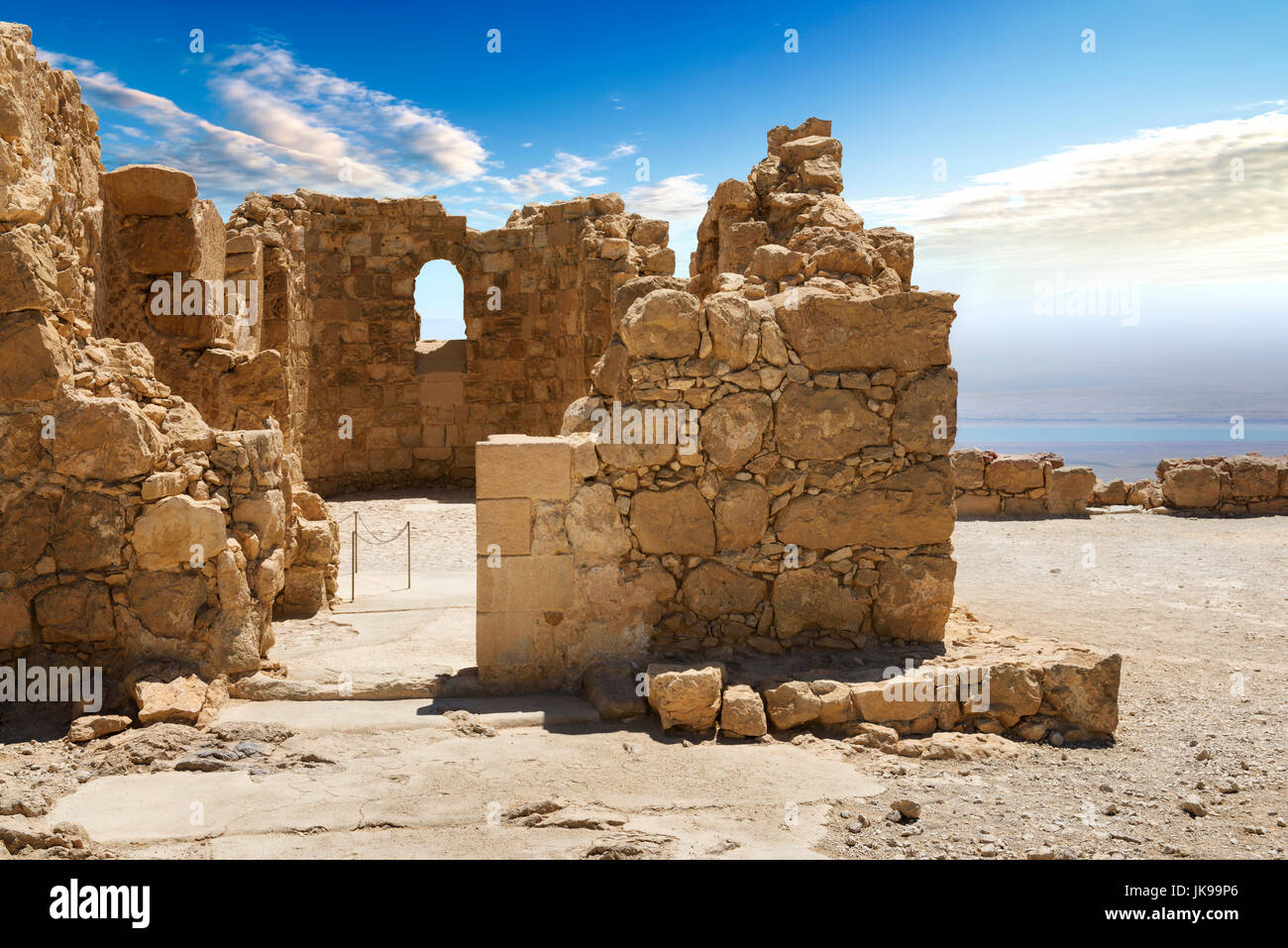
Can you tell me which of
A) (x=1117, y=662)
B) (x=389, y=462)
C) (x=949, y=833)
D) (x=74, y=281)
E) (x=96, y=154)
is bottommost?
(x=949, y=833)

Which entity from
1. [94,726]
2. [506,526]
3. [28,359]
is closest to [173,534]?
[94,726]

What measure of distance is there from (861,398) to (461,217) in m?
10.6

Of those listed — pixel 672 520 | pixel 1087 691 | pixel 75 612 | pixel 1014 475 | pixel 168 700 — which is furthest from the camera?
pixel 1014 475

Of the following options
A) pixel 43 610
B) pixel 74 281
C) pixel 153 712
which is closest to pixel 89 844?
pixel 153 712

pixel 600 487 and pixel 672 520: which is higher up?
pixel 600 487

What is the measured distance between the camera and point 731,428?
18.3 ft

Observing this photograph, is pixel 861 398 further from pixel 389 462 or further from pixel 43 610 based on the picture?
pixel 389 462

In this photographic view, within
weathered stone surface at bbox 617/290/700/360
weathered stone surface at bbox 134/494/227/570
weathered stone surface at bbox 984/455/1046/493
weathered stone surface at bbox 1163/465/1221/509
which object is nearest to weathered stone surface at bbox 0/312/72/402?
weathered stone surface at bbox 134/494/227/570

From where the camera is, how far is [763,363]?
5.67m

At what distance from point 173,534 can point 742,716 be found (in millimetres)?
3272

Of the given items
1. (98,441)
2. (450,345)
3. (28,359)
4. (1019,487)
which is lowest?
(1019,487)

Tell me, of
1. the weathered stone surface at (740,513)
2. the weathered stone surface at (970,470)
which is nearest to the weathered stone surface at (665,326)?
the weathered stone surface at (740,513)

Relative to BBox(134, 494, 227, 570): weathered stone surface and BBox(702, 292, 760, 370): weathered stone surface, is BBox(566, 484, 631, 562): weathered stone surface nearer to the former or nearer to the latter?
BBox(702, 292, 760, 370): weathered stone surface

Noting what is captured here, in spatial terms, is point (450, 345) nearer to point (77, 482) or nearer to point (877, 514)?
point (77, 482)
